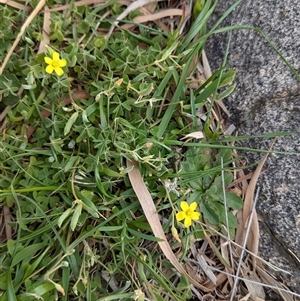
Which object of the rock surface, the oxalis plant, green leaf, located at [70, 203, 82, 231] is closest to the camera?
green leaf, located at [70, 203, 82, 231]

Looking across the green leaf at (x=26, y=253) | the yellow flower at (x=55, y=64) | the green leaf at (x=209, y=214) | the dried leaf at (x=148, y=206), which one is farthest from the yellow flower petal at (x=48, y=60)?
the green leaf at (x=209, y=214)

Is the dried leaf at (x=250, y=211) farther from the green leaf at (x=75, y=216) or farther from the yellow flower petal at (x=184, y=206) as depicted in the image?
the green leaf at (x=75, y=216)

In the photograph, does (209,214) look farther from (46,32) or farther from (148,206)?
(46,32)

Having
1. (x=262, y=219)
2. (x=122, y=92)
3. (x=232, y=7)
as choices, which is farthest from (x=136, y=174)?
(x=232, y=7)

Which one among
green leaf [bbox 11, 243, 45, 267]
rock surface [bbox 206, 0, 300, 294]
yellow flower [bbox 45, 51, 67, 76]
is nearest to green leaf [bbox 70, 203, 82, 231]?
green leaf [bbox 11, 243, 45, 267]

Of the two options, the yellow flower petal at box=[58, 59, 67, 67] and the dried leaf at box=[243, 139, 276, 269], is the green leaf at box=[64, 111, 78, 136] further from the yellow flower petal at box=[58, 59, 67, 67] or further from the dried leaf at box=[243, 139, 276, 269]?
the dried leaf at box=[243, 139, 276, 269]

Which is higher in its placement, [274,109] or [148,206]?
[274,109]

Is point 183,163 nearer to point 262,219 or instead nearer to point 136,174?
point 136,174

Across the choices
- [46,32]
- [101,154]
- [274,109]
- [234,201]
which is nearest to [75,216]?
[101,154]
